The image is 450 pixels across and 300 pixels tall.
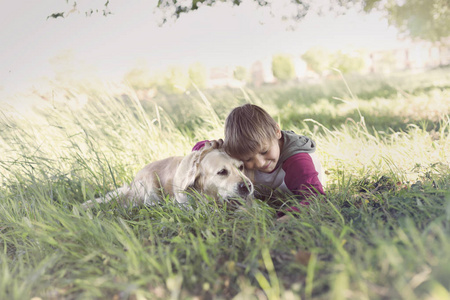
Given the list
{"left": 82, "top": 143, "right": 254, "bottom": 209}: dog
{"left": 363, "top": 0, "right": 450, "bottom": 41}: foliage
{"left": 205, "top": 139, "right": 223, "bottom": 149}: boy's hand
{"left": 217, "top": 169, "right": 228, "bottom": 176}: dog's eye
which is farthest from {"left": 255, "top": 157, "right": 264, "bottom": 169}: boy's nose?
{"left": 363, "top": 0, "right": 450, "bottom": 41}: foliage

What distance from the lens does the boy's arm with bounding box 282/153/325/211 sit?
2605mm

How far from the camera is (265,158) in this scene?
9.05 ft

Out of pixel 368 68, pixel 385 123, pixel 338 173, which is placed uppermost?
pixel 338 173

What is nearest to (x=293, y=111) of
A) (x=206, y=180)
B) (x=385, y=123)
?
(x=385, y=123)

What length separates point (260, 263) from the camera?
1.65m

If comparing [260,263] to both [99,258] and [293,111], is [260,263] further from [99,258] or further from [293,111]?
[293,111]

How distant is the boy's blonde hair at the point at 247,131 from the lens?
264 cm

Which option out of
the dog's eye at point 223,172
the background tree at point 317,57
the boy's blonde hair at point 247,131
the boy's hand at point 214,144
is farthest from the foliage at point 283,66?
the dog's eye at point 223,172

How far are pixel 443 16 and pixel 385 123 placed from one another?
6056 millimetres

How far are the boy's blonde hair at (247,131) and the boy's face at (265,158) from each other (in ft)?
0.11

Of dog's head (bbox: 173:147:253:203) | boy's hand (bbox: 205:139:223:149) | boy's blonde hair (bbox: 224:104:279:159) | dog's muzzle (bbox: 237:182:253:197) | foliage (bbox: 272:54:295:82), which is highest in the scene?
boy's blonde hair (bbox: 224:104:279:159)

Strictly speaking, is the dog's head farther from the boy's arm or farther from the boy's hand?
the boy's arm

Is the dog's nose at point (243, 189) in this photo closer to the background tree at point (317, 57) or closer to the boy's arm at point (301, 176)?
the boy's arm at point (301, 176)

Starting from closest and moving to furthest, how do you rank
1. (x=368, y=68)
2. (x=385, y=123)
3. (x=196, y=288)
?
(x=196, y=288) → (x=385, y=123) → (x=368, y=68)
